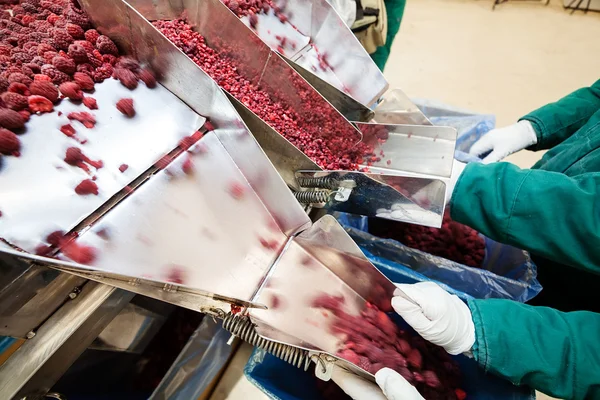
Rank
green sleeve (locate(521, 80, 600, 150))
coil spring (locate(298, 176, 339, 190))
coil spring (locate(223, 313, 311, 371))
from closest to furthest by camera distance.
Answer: coil spring (locate(223, 313, 311, 371)), coil spring (locate(298, 176, 339, 190)), green sleeve (locate(521, 80, 600, 150))

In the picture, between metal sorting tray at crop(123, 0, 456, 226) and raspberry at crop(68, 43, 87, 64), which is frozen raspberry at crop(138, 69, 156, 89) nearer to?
raspberry at crop(68, 43, 87, 64)

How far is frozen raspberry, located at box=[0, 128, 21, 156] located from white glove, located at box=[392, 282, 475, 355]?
2.99 feet

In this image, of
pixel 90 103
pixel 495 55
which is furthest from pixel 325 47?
pixel 495 55

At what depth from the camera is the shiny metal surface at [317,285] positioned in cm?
82

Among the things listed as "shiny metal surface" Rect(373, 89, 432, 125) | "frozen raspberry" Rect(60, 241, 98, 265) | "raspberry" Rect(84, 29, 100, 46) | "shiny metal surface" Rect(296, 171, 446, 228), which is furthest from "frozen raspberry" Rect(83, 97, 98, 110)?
"shiny metal surface" Rect(373, 89, 432, 125)

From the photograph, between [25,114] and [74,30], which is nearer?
[25,114]

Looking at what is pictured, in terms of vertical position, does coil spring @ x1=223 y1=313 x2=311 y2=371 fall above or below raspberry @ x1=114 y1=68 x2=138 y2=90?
below

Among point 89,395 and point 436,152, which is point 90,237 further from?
point 436,152

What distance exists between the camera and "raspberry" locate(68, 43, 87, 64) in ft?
2.65

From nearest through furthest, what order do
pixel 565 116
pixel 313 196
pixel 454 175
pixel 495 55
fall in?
pixel 313 196 → pixel 454 175 → pixel 565 116 → pixel 495 55

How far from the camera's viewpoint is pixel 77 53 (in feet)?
2.65

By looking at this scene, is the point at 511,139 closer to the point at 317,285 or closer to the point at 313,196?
the point at 313,196

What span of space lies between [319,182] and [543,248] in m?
0.63

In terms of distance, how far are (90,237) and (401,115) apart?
1.15 metres
